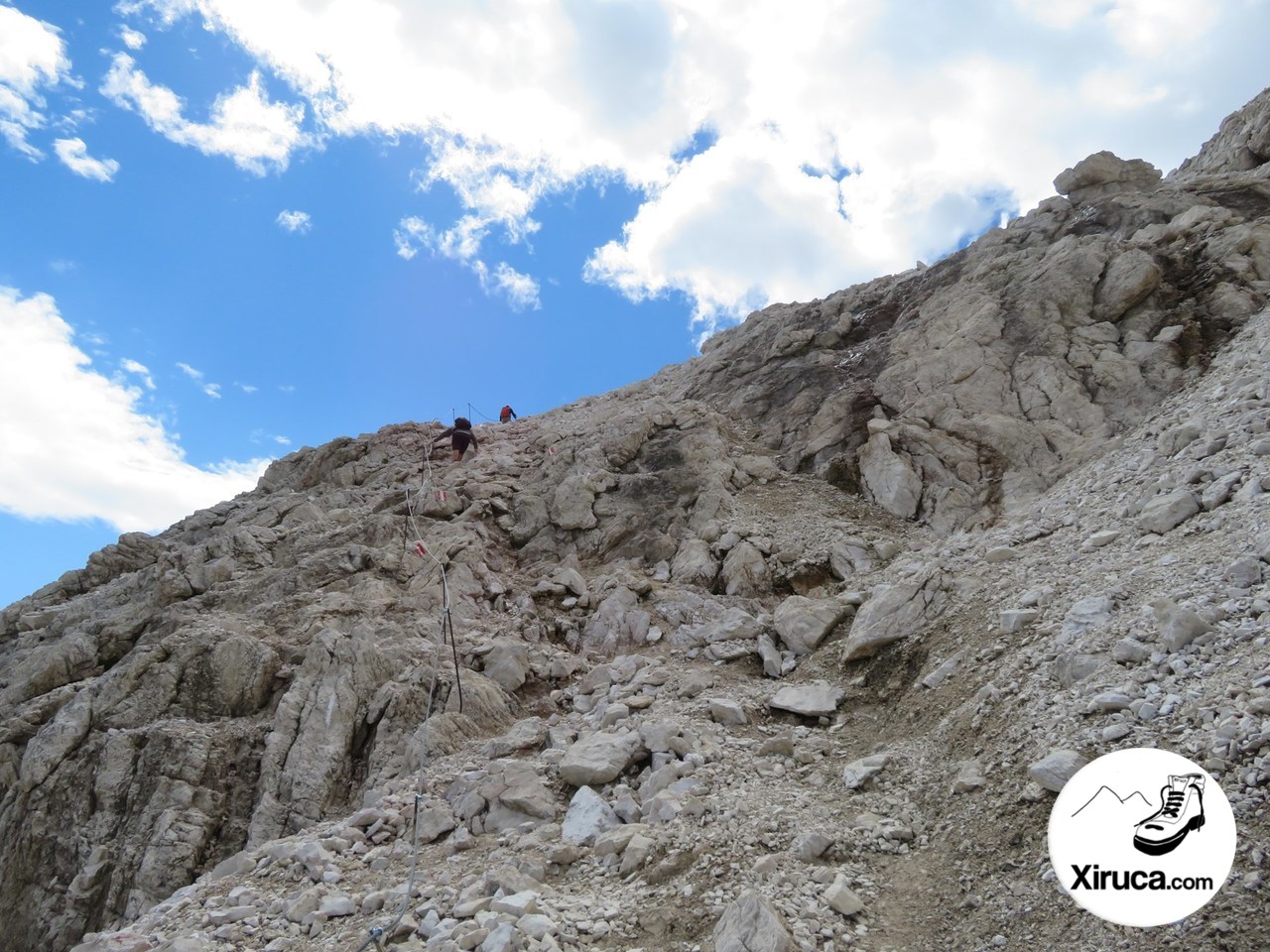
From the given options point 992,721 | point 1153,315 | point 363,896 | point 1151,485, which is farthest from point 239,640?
point 1153,315

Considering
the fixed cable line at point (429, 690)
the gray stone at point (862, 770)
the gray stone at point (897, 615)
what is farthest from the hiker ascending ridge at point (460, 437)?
the gray stone at point (862, 770)

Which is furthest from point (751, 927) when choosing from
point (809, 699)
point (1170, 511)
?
point (1170, 511)

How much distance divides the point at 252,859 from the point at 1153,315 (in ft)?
69.4

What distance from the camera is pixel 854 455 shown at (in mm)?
18234

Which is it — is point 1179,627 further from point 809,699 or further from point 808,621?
point 808,621

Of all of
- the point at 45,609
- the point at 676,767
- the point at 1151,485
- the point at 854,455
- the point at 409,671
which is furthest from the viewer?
the point at 45,609

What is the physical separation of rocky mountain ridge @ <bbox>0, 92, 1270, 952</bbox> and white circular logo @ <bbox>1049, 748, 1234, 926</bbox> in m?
0.16

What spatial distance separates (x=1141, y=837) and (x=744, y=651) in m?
7.43

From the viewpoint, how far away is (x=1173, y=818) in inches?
209

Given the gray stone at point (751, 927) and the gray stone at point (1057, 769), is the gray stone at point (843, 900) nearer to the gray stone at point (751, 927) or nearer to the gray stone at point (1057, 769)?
the gray stone at point (751, 927)

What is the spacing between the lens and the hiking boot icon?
5172 mm

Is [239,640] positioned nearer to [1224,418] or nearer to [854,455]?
[854,455]

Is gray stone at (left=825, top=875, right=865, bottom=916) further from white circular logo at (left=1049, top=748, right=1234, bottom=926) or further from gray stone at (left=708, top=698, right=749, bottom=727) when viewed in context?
gray stone at (left=708, top=698, right=749, bottom=727)

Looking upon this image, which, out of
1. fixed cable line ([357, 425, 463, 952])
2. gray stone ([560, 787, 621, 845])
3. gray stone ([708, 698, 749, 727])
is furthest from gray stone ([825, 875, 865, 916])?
fixed cable line ([357, 425, 463, 952])
